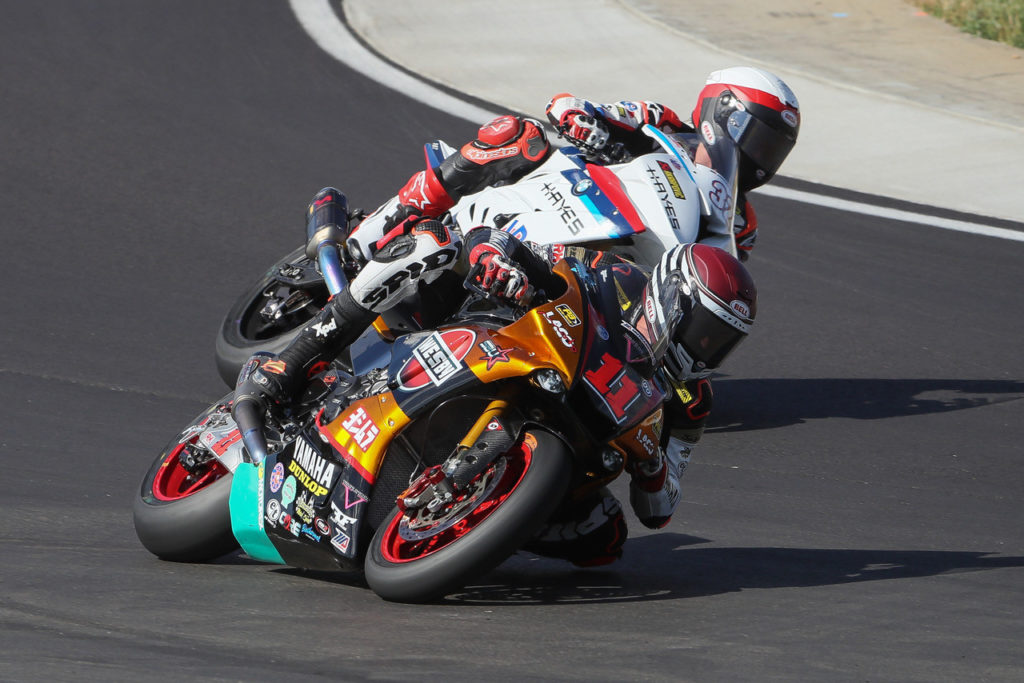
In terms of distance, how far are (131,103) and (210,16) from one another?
2.91 m

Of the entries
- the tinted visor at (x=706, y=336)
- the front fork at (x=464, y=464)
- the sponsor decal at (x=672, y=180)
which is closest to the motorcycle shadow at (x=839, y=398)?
the sponsor decal at (x=672, y=180)

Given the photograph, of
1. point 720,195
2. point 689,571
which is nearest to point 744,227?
point 720,195

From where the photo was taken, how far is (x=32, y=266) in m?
8.40

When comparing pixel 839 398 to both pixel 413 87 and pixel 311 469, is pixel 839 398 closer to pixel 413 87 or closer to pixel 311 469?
pixel 311 469

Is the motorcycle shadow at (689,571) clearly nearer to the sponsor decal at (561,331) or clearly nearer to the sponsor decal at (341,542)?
the sponsor decal at (341,542)

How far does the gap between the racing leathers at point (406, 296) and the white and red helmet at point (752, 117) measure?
2.61m

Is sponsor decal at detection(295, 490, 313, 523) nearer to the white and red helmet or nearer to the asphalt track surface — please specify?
the asphalt track surface

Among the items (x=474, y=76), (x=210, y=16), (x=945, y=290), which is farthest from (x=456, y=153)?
(x=210, y=16)

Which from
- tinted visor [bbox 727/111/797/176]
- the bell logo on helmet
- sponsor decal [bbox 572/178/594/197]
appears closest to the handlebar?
the bell logo on helmet

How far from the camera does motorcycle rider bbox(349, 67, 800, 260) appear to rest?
6.90 meters

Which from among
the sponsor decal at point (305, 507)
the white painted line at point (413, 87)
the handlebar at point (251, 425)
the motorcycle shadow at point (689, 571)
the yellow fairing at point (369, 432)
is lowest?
the white painted line at point (413, 87)

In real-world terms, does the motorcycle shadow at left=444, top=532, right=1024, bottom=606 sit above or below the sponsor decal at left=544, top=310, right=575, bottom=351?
below

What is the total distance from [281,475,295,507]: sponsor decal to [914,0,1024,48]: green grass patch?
42.1ft

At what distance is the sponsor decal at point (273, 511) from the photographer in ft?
15.1
